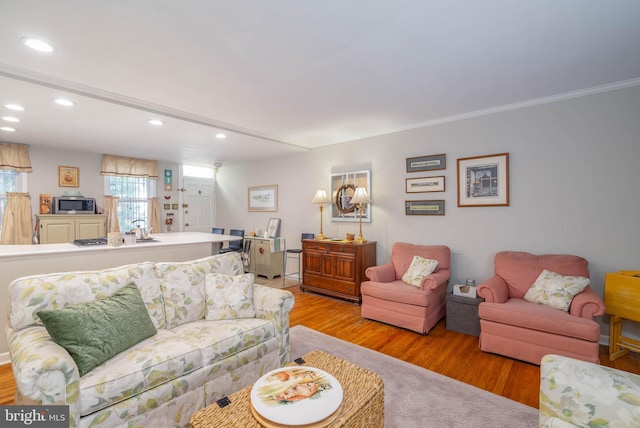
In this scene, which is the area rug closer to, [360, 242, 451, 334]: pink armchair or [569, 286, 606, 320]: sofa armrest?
[360, 242, 451, 334]: pink armchair

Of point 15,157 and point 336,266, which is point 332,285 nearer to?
point 336,266

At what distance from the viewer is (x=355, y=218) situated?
473cm

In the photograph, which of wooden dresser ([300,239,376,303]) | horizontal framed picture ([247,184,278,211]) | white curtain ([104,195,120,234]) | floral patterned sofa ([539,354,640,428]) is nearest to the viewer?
floral patterned sofa ([539,354,640,428])

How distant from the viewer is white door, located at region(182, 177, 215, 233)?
6836 mm

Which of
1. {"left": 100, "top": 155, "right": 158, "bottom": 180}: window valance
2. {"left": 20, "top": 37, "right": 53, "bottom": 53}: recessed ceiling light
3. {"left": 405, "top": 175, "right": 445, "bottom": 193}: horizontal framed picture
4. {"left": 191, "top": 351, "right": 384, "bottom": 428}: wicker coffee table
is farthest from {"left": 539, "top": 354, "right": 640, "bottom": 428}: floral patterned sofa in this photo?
{"left": 100, "top": 155, "right": 158, "bottom": 180}: window valance

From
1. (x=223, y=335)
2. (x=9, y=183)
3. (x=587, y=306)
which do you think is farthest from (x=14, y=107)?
(x=587, y=306)

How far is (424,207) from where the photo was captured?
3990 mm

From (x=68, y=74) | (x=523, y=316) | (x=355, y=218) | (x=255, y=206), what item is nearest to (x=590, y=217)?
(x=523, y=316)

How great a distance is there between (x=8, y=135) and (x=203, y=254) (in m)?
3.52

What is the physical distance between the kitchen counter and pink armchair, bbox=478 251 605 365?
3.33 metres

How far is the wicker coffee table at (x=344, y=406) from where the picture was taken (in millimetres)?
1287

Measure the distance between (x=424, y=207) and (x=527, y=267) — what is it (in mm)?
1367

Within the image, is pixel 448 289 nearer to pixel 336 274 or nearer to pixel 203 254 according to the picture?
pixel 336 274

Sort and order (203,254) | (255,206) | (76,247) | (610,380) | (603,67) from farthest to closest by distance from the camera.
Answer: (255,206) < (203,254) < (76,247) < (603,67) < (610,380)
